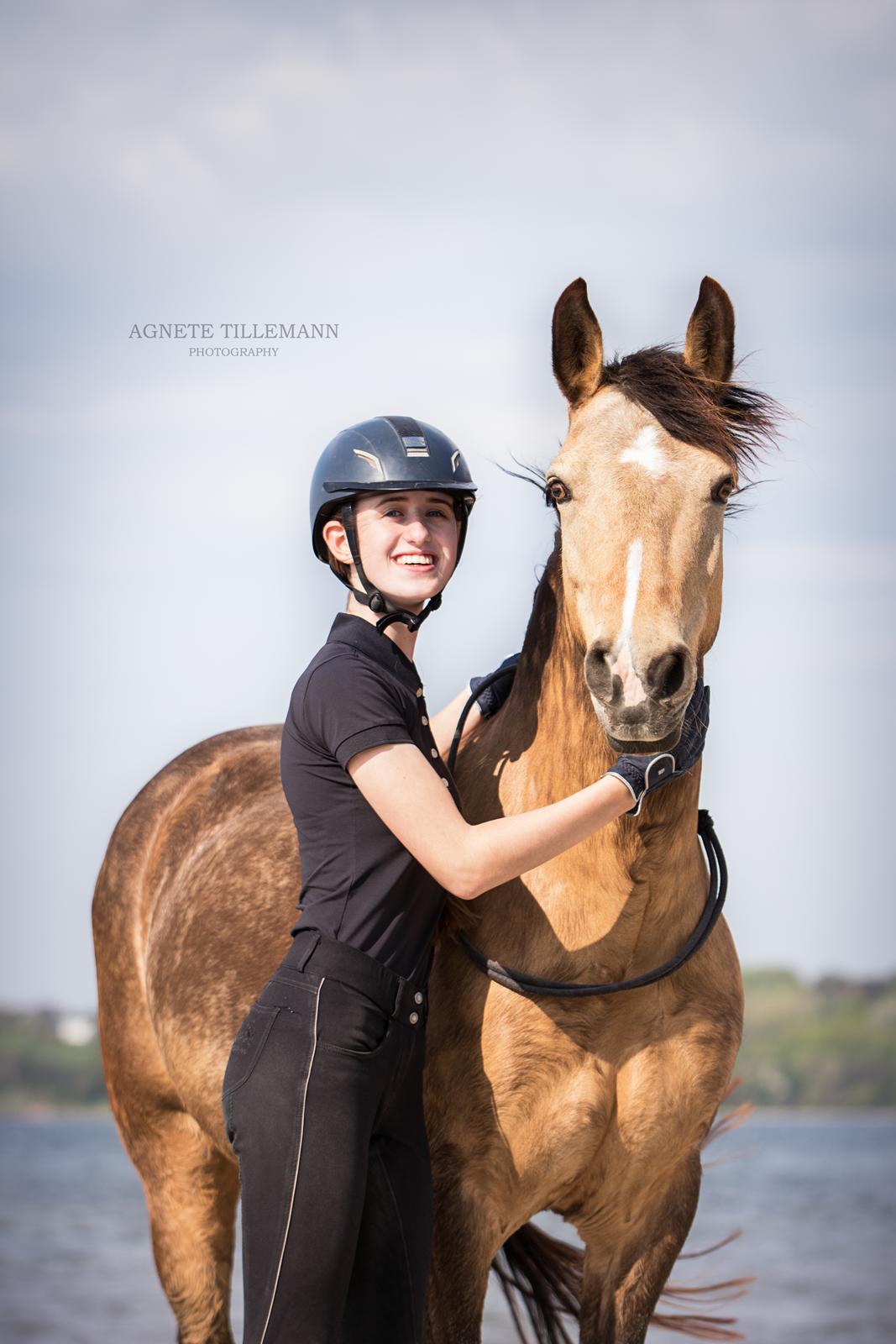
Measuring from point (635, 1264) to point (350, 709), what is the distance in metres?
1.53

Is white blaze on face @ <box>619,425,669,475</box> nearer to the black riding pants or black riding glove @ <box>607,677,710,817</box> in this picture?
black riding glove @ <box>607,677,710,817</box>

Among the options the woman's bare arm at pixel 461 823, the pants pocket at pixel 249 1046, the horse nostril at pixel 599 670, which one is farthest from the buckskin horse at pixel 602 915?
the pants pocket at pixel 249 1046

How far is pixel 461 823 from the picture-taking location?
2625 millimetres

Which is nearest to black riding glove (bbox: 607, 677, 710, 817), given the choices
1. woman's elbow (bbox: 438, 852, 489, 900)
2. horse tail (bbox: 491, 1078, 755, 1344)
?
woman's elbow (bbox: 438, 852, 489, 900)

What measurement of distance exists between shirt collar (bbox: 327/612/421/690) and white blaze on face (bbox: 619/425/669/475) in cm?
60

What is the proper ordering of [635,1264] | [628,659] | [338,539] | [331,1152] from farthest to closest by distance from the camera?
1. [635,1264]
2. [338,539]
3. [331,1152]
4. [628,659]

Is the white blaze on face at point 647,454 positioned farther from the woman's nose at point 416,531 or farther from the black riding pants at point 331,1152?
the black riding pants at point 331,1152

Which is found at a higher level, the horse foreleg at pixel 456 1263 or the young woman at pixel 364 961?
the young woman at pixel 364 961

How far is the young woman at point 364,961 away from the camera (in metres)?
2.57

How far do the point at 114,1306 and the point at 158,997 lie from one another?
65.6 ft

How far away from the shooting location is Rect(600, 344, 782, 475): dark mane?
2.80 meters

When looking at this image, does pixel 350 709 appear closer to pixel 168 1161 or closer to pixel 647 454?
pixel 647 454

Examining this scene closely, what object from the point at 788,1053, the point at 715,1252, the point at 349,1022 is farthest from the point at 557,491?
the point at 788,1053

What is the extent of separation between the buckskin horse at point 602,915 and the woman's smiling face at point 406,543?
0.27 metres
